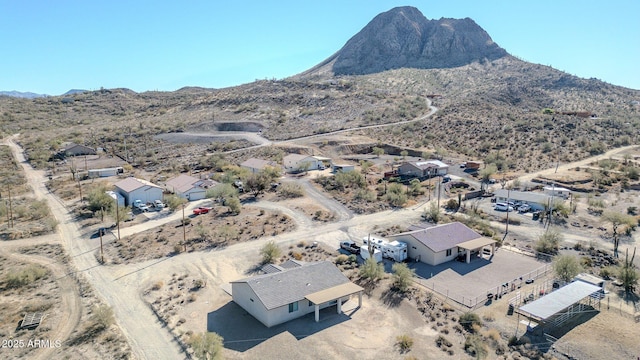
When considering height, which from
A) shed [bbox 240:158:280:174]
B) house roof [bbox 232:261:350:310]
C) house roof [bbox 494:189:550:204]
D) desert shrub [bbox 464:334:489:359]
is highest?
shed [bbox 240:158:280:174]

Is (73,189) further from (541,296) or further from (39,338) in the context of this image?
(541,296)

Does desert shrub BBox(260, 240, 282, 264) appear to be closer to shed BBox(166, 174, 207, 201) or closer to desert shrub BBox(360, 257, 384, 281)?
desert shrub BBox(360, 257, 384, 281)

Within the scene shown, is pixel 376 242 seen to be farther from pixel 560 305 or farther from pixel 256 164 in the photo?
pixel 256 164

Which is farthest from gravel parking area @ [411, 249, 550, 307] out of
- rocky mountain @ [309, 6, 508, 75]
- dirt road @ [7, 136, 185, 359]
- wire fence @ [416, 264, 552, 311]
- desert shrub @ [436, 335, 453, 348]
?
rocky mountain @ [309, 6, 508, 75]

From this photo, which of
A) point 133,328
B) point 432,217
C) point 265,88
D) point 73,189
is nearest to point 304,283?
point 133,328

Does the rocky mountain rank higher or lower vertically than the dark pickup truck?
higher

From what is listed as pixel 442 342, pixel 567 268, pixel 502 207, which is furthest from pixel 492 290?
pixel 502 207

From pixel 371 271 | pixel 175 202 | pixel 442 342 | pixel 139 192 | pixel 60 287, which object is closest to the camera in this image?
pixel 442 342
